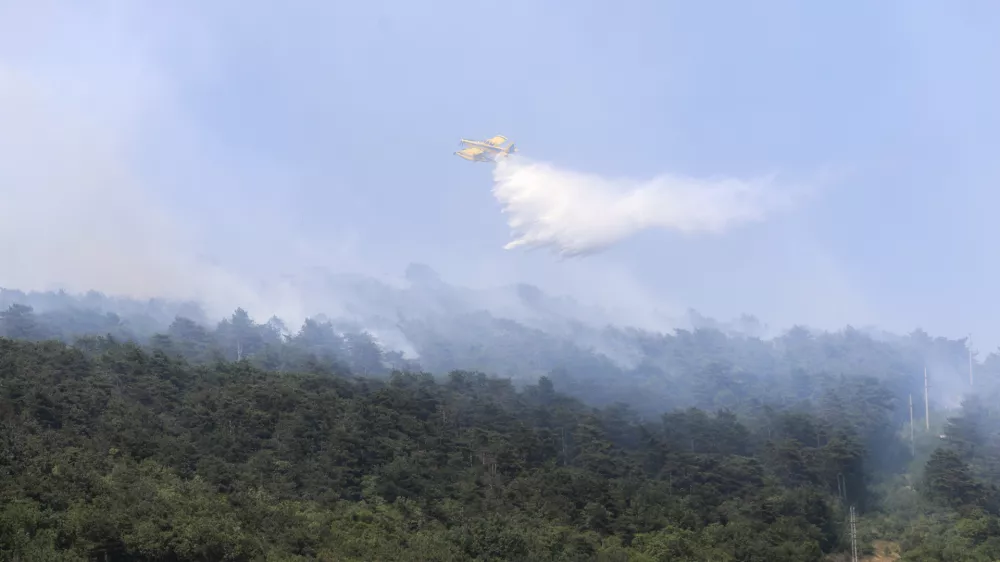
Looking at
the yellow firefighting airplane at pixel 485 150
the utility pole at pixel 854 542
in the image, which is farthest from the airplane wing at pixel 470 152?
the utility pole at pixel 854 542

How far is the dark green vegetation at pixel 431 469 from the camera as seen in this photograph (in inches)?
1404

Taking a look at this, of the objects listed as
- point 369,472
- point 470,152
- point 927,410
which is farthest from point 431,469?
point 927,410

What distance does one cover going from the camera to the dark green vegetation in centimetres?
3566

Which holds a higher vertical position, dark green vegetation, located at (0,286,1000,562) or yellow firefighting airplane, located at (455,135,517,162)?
yellow firefighting airplane, located at (455,135,517,162)

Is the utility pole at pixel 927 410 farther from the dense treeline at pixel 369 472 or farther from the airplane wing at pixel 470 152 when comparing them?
the airplane wing at pixel 470 152

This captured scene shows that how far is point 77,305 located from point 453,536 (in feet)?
327

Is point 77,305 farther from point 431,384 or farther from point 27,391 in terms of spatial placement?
point 27,391

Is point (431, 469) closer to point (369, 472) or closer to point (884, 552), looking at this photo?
point (369, 472)

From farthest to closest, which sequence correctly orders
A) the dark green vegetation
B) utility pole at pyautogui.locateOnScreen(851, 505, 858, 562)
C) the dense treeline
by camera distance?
utility pole at pyautogui.locateOnScreen(851, 505, 858, 562)
the dark green vegetation
the dense treeline

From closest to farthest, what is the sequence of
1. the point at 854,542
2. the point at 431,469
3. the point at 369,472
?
the point at 369,472 < the point at 431,469 < the point at 854,542

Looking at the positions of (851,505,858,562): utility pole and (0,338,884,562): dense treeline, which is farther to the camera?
(851,505,858,562): utility pole

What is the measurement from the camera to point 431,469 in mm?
50438

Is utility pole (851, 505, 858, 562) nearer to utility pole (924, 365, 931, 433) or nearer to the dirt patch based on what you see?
the dirt patch

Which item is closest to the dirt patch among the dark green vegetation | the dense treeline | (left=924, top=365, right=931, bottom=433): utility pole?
the dark green vegetation
